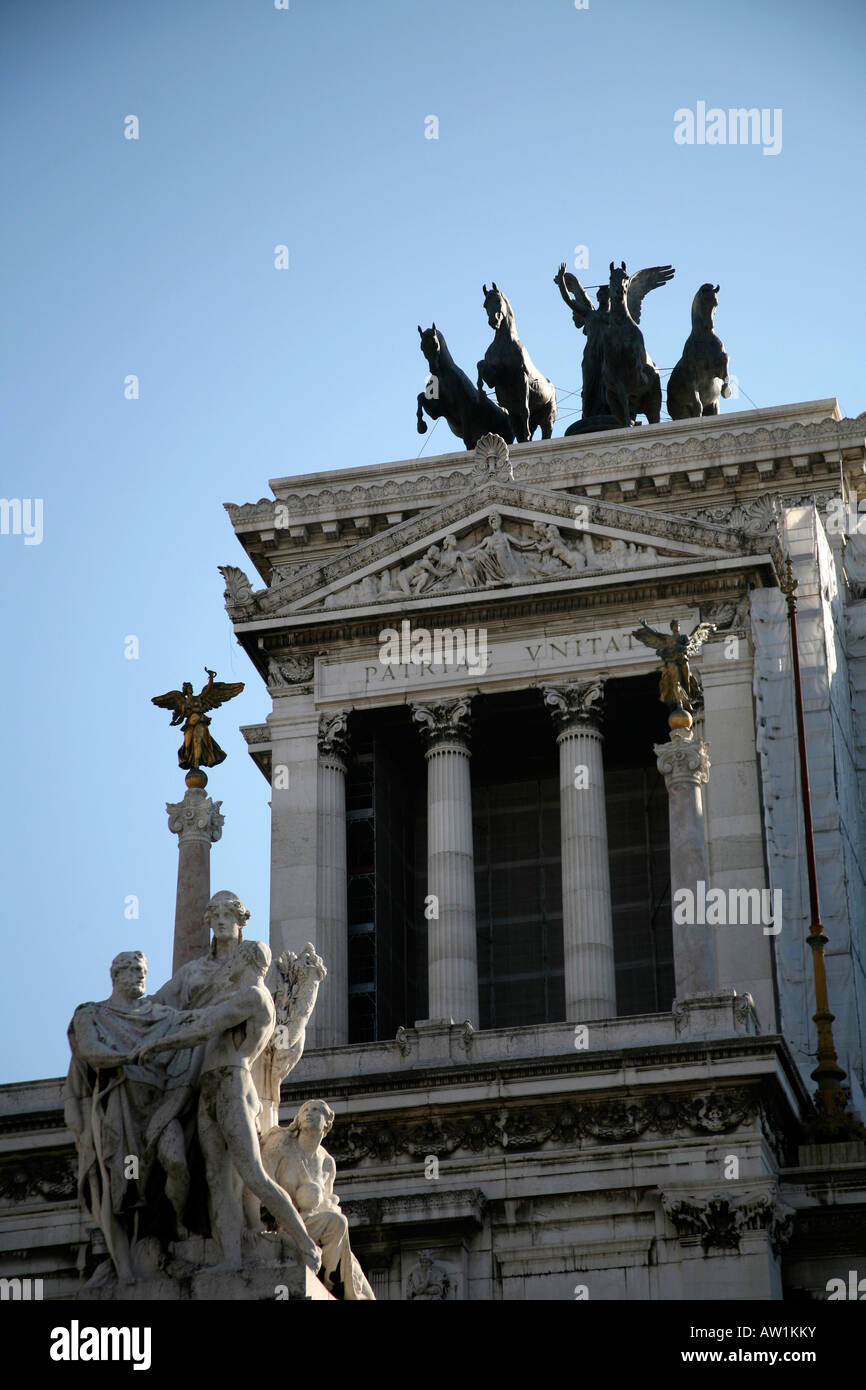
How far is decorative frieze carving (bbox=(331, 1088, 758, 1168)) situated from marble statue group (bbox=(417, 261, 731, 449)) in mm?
23187

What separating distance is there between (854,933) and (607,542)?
913cm

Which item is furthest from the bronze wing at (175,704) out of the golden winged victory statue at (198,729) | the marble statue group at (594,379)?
the marble statue group at (594,379)

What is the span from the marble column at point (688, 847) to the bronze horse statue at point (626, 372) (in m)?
18.2

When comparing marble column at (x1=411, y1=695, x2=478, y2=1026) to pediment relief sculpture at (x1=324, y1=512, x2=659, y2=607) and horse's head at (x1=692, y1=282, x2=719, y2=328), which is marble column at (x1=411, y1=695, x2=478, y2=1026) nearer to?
pediment relief sculpture at (x1=324, y1=512, x2=659, y2=607)

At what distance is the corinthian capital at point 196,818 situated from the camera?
4209cm

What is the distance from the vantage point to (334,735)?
49531mm

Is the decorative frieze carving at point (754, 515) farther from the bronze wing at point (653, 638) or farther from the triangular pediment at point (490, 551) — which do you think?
the bronze wing at point (653, 638)

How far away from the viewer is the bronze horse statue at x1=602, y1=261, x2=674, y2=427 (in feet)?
190

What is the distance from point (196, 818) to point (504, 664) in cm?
915

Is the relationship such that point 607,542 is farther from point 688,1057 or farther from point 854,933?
point 688,1057

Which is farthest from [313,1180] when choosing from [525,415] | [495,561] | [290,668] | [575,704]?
[525,415]

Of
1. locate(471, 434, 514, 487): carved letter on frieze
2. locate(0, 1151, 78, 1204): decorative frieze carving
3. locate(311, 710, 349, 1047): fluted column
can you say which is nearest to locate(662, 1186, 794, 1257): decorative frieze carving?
locate(0, 1151, 78, 1204): decorative frieze carving

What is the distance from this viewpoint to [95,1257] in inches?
1329
